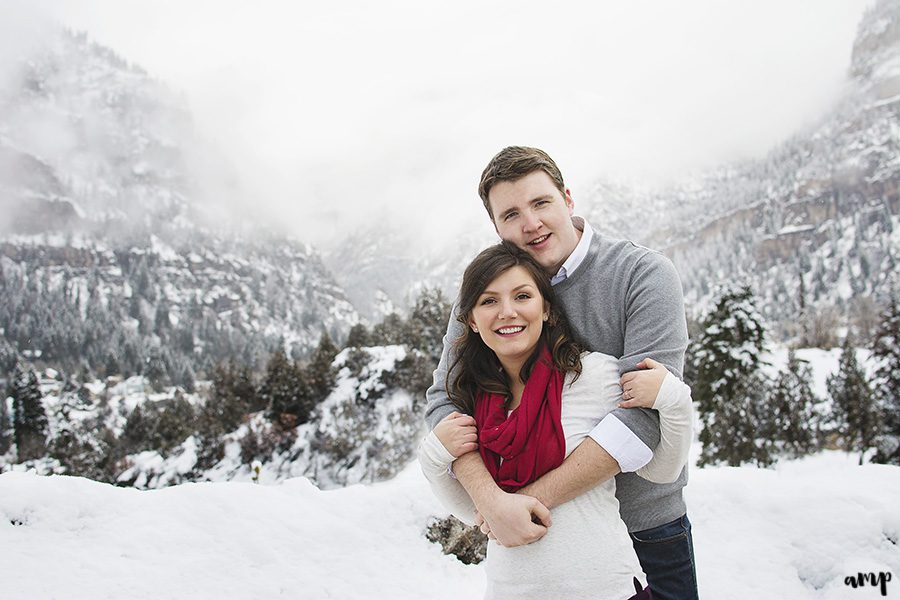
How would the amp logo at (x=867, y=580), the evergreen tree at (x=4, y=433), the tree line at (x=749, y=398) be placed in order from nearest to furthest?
1. the amp logo at (x=867, y=580)
2. the tree line at (x=749, y=398)
3. the evergreen tree at (x=4, y=433)

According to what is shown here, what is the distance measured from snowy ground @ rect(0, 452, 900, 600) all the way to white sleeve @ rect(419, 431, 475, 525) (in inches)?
95.0

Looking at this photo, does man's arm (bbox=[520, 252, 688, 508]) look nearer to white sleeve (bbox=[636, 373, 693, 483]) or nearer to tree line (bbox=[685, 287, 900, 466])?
white sleeve (bbox=[636, 373, 693, 483])

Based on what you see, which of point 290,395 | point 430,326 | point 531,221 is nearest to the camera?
point 531,221

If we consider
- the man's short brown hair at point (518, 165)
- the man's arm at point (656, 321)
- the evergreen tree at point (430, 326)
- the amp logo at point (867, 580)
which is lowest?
the evergreen tree at point (430, 326)

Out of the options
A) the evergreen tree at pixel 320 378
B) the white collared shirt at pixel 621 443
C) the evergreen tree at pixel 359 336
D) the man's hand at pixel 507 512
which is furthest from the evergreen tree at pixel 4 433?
the white collared shirt at pixel 621 443

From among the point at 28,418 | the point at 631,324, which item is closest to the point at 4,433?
the point at 28,418

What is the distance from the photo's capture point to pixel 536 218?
267 centimetres

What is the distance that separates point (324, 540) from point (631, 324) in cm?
384

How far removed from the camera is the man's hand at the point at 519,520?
2.29m

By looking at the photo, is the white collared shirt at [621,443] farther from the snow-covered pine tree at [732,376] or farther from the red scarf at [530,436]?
the snow-covered pine tree at [732,376]

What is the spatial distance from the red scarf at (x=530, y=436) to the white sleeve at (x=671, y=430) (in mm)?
415

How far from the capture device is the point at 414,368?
3497 centimetres

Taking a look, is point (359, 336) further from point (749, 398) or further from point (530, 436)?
point (530, 436)

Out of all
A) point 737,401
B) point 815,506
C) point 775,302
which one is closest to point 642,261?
point 815,506
